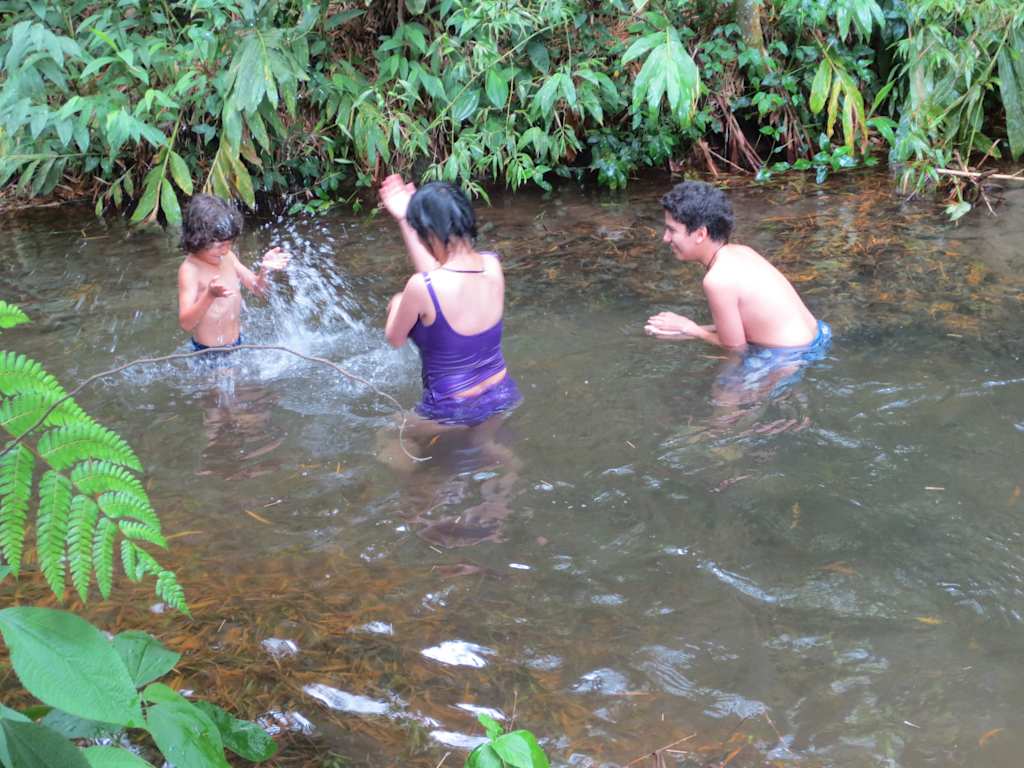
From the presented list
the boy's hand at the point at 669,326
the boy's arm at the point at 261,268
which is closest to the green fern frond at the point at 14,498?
the boy's hand at the point at 669,326

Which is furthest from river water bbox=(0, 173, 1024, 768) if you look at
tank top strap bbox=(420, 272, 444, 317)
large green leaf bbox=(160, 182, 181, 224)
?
large green leaf bbox=(160, 182, 181, 224)

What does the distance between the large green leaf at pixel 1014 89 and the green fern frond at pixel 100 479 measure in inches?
306

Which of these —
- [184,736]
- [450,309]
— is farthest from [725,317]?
[184,736]

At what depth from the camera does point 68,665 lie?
1.51 metres

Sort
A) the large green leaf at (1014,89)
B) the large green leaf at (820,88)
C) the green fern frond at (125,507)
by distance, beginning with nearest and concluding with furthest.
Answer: the green fern frond at (125,507) → the large green leaf at (1014,89) → the large green leaf at (820,88)

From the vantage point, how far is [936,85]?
802 cm

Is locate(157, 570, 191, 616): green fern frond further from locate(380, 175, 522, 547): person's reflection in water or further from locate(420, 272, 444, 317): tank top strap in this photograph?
locate(420, 272, 444, 317): tank top strap

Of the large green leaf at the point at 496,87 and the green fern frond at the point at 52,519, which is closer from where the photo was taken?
the green fern frond at the point at 52,519

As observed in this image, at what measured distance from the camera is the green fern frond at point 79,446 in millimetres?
1823

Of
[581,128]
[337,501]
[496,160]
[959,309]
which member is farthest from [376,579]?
[581,128]

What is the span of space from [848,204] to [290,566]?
5.55m

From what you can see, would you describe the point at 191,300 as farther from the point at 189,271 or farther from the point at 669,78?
the point at 669,78

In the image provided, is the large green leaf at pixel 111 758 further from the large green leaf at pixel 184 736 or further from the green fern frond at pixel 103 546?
the green fern frond at pixel 103 546

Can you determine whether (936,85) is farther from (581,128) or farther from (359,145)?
(359,145)
